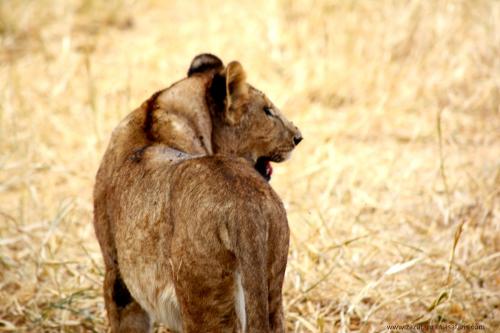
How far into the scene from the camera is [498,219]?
18.8 feet

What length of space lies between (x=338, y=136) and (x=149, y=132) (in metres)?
3.71

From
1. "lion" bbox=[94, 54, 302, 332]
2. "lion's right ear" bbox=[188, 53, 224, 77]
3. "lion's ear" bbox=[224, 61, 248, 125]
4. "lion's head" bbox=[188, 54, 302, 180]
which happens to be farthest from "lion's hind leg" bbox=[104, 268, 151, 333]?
"lion's right ear" bbox=[188, 53, 224, 77]

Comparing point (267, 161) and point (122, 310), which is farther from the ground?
point (267, 161)

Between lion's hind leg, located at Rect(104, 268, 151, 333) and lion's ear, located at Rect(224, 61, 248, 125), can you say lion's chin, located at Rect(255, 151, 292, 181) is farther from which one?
lion's hind leg, located at Rect(104, 268, 151, 333)

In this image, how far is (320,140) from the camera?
24.6ft

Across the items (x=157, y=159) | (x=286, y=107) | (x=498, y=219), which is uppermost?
(x=157, y=159)

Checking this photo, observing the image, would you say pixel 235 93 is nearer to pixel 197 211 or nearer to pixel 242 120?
pixel 242 120

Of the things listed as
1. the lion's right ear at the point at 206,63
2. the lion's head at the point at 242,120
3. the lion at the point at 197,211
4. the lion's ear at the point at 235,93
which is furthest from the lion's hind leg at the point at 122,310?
the lion's right ear at the point at 206,63

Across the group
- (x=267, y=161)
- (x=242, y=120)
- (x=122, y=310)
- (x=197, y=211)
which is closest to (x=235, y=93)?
(x=242, y=120)

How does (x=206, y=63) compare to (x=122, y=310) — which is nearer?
(x=122, y=310)

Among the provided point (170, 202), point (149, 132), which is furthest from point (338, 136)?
point (170, 202)

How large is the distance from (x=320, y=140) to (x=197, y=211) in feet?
14.0

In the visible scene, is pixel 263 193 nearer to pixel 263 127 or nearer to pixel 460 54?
pixel 263 127

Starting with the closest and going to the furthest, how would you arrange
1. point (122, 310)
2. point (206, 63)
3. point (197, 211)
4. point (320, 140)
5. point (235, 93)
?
point (197, 211) < point (122, 310) < point (235, 93) < point (206, 63) < point (320, 140)
